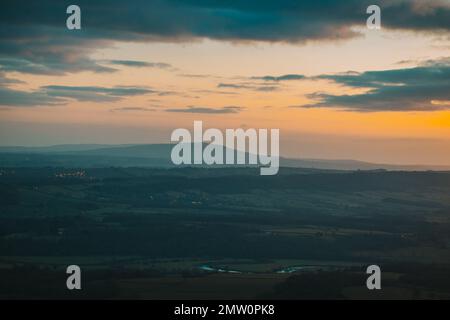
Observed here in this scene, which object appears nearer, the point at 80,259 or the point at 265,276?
the point at 265,276

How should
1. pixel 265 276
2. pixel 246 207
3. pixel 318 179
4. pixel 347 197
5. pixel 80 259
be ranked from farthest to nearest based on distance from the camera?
1. pixel 318 179
2. pixel 347 197
3. pixel 246 207
4. pixel 80 259
5. pixel 265 276

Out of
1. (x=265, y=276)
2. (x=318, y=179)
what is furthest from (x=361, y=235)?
(x=318, y=179)

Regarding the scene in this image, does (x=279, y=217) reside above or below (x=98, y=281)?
above
